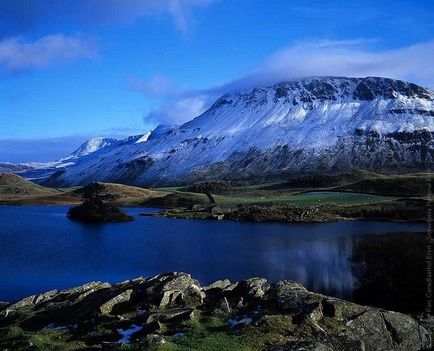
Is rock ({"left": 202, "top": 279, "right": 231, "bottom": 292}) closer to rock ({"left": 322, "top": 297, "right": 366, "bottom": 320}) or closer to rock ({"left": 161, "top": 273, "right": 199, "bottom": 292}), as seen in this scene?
rock ({"left": 161, "top": 273, "right": 199, "bottom": 292})

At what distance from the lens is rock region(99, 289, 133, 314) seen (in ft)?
97.0

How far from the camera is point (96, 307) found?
98.8ft

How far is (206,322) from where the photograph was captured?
2680cm

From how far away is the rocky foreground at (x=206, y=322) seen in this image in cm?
2425

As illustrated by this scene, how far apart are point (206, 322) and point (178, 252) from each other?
50994 millimetres

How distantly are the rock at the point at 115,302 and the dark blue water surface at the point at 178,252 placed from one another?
67.5 ft

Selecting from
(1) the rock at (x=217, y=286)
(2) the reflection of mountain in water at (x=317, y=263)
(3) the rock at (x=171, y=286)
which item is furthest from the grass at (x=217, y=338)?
(2) the reflection of mountain in water at (x=317, y=263)

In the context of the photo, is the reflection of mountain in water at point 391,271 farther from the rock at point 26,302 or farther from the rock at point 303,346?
the rock at point 26,302

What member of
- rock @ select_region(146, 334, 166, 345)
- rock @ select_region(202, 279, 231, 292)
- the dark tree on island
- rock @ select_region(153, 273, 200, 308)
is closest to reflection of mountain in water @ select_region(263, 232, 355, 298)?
rock @ select_region(202, 279, 231, 292)

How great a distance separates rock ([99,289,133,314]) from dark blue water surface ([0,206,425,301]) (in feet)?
67.5

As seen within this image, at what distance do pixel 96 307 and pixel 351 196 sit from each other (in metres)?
153

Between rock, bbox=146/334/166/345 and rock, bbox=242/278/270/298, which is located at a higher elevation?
rock, bbox=242/278/270/298

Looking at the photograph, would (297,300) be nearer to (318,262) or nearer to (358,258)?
(318,262)

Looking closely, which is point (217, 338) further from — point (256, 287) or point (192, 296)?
point (256, 287)
